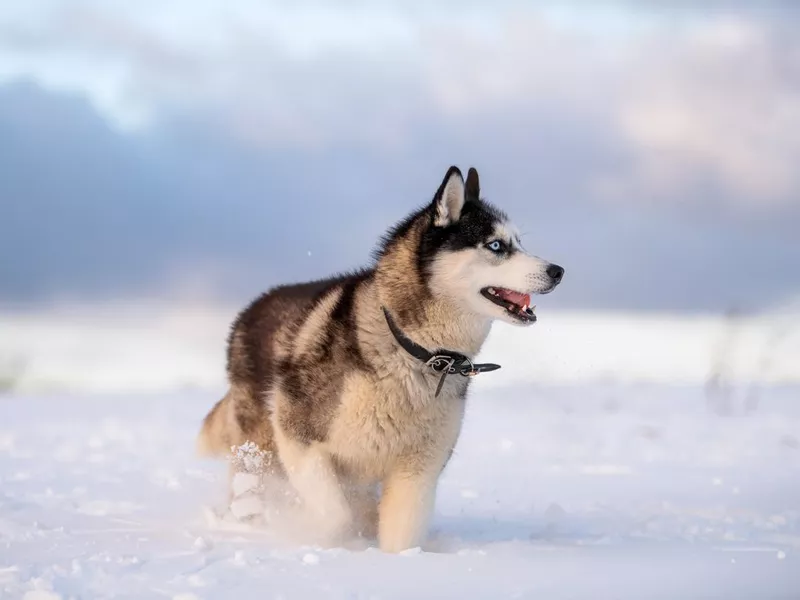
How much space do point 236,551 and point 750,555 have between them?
9.40 ft

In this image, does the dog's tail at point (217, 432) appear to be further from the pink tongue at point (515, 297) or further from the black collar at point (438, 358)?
the pink tongue at point (515, 297)

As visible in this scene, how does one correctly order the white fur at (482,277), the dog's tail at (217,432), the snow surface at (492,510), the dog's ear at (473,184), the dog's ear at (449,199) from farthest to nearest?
1. the dog's tail at (217,432)
2. the dog's ear at (473,184)
3. the dog's ear at (449,199)
4. the white fur at (482,277)
5. the snow surface at (492,510)

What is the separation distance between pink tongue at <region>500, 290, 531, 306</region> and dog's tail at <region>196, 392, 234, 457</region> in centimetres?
228

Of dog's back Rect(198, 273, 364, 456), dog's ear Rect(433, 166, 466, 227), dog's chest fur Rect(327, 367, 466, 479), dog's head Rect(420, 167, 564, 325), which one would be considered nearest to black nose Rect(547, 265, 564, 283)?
A: dog's head Rect(420, 167, 564, 325)

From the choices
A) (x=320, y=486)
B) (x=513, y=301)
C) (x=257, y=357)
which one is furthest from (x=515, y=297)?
(x=257, y=357)

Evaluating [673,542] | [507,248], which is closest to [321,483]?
[507,248]

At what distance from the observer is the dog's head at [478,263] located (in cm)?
502

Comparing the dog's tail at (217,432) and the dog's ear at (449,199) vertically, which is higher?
the dog's ear at (449,199)

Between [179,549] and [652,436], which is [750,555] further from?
[652,436]

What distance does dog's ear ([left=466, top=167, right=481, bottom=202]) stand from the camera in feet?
18.3

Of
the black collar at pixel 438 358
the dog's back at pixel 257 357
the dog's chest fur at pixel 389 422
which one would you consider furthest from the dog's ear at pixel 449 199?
the dog's chest fur at pixel 389 422

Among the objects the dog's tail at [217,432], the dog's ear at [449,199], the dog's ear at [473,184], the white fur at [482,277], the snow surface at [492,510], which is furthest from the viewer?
the dog's tail at [217,432]

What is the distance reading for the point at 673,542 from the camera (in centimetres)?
594

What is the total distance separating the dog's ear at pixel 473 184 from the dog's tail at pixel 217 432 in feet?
7.24
